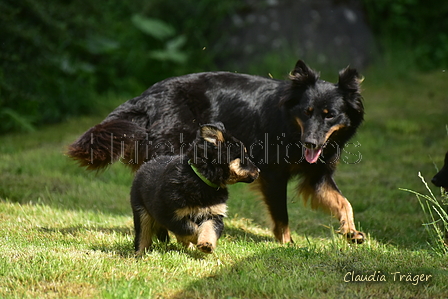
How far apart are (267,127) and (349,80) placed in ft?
3.13

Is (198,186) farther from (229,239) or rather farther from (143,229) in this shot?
(229,239)

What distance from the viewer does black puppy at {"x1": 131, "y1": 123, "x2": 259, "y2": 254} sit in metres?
4.38

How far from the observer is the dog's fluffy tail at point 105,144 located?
5484 mm

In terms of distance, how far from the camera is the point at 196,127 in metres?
5.82

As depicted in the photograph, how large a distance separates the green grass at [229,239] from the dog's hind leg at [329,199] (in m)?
0.19

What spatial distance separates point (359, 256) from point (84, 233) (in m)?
2.58

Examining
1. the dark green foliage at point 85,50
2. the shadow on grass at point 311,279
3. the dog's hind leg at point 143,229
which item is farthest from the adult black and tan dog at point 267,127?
the dark green foliage at point 85,50

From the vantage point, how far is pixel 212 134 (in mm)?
4461

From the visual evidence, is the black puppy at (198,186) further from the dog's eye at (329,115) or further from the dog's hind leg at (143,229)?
the dog's eye at (329,115)

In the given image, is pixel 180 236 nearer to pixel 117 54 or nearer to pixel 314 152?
pixel 314 152

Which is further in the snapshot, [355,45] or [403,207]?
[355,45]

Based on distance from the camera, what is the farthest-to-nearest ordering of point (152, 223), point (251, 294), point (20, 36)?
point (20, 36) < point (152, 223) < point (251, 294)

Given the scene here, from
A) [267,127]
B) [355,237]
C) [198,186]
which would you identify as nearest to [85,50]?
[267,127]

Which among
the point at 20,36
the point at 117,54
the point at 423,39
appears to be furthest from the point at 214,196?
the point at 423,39
